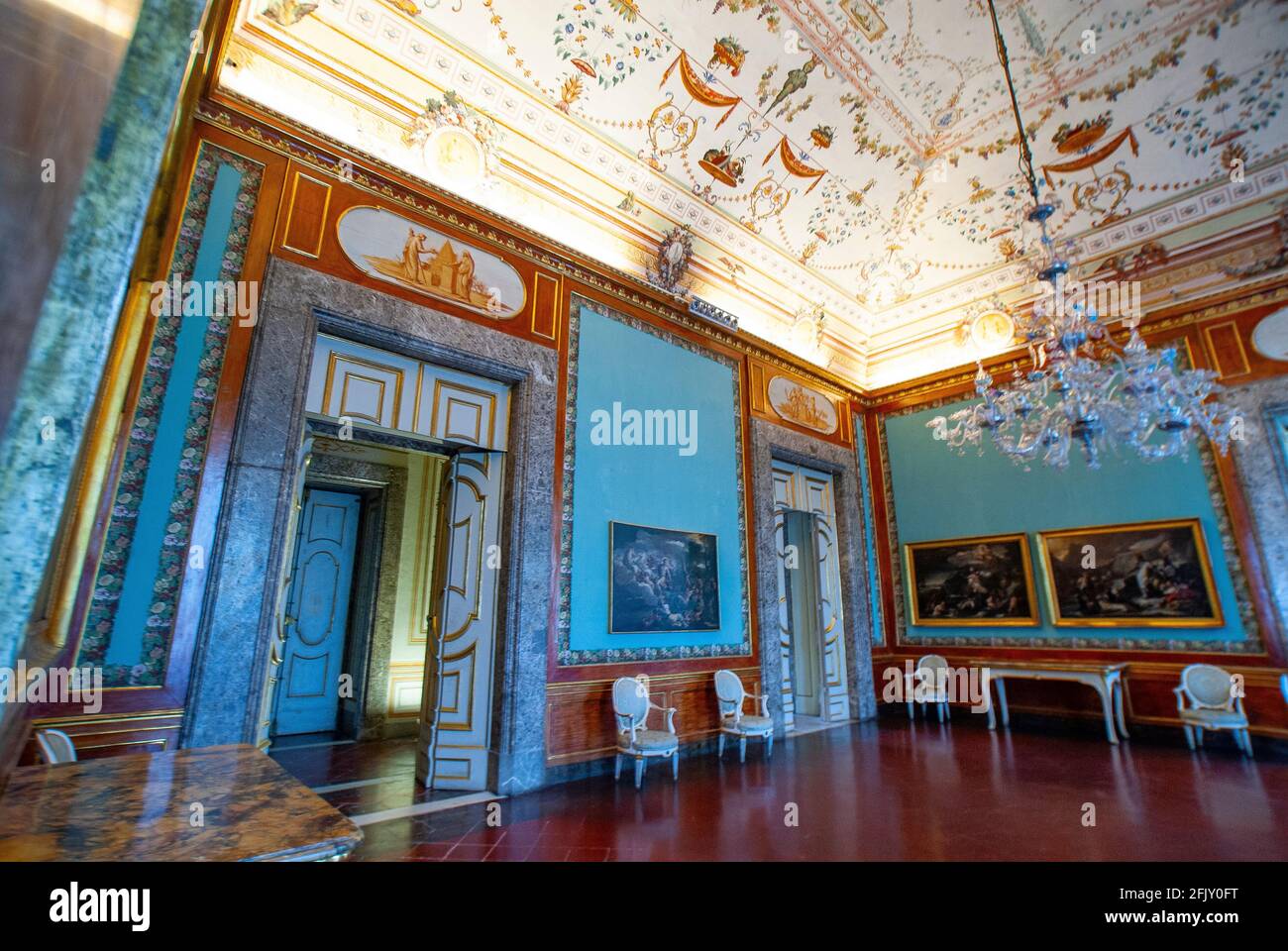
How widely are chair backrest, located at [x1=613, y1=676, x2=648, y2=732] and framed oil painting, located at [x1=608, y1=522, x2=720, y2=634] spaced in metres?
0.64

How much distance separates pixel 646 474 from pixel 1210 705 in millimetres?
7201

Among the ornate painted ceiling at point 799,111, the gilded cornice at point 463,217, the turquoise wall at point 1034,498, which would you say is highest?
the ornate painted ceiling at point 799,111

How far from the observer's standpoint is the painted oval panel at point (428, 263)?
5.50m

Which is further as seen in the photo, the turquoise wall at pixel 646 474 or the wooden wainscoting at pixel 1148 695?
the wooden wainscoting at pixel 1148 695

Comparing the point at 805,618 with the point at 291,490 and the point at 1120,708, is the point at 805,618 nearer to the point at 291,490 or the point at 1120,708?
the point at 1120,708

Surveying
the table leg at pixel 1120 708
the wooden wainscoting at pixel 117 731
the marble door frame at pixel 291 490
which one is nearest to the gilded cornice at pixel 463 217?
the marble door frame at pixel 291 490

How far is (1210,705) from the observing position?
714 cm

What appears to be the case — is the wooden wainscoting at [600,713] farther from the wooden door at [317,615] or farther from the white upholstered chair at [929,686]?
the wooden door at [317,615]

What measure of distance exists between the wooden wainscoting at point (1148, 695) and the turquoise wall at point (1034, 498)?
36cm

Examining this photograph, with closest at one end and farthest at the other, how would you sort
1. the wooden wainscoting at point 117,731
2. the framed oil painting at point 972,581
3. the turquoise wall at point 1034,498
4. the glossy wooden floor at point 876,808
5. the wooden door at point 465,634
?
the wooden wainscoting at point 117,731
the glossy wooden floor at point 876,808
the wooden door at point 465,634
the turquoise wall at point 1034,498
the framed oil painting at point 972,581

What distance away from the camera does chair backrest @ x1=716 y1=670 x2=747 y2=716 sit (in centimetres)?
707

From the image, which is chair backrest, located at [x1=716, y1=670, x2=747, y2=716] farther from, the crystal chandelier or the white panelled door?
the crystal chandelier

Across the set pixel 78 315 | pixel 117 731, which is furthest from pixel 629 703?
pixel 78 315

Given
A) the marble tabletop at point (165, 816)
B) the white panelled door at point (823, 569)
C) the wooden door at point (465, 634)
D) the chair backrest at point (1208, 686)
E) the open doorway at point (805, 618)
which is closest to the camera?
the marble tabletop at point (165, 816)
